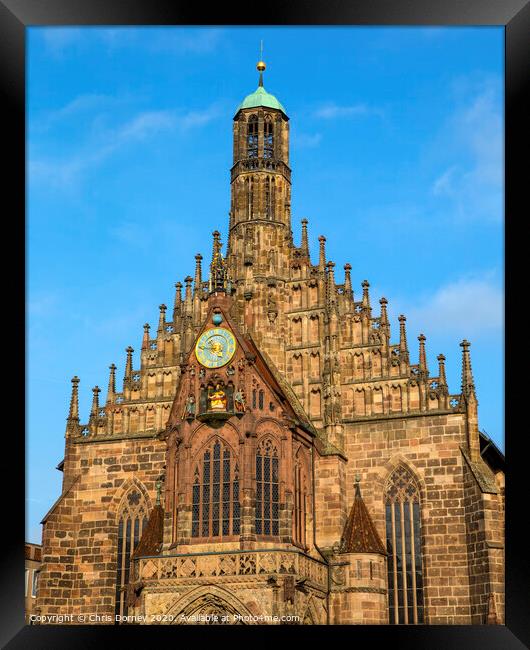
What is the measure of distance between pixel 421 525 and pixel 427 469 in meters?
2.10

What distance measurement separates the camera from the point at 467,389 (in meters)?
42.7

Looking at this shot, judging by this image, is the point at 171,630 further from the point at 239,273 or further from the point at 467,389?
the point at 239,273

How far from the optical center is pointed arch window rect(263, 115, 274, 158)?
49156 mm

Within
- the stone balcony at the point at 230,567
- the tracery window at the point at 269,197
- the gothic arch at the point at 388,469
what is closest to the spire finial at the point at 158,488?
the stone balcony at the point at 230,567

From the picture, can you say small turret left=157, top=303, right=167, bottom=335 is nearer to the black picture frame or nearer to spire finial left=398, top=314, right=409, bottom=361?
spire finial left=398, top=314, right=409, bottom=361

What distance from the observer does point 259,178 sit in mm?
48812

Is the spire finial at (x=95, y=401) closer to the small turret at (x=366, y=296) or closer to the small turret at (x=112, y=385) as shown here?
the small turret at (x=112, y=385)

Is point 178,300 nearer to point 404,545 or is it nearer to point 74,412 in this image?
point 74,412

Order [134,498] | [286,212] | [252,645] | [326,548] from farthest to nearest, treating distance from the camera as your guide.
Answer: [286,212], [134,498], [326,548], [252,645]

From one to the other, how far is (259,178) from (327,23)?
79.8 ft

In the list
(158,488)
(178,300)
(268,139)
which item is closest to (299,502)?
(158,488)

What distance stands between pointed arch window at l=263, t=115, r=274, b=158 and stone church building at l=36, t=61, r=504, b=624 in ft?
0.50

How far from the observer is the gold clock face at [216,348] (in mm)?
41875
